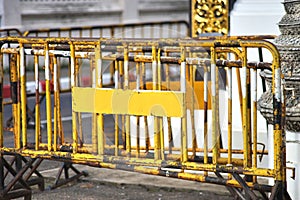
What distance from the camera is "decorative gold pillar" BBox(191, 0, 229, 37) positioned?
8992 millimetres

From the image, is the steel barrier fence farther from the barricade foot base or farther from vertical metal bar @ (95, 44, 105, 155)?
the barricade foot base

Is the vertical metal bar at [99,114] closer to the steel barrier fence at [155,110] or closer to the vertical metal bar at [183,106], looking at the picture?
the steel barrier fence at [155,110]

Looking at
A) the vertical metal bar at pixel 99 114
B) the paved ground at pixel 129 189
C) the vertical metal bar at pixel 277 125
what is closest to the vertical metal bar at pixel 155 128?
the vertical metal bar at pixel 99 114

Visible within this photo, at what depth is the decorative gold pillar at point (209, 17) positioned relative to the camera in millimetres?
8992

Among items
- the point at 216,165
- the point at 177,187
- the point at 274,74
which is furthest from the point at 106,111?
the point at 177,187

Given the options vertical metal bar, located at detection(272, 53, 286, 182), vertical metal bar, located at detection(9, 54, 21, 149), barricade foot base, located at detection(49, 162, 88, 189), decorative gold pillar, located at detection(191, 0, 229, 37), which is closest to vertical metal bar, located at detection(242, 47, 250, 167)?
vertical metal bar, located at detection(272, 53, 286, 182)

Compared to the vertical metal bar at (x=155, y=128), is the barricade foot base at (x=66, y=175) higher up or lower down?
lower down

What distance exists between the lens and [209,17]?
356 inches

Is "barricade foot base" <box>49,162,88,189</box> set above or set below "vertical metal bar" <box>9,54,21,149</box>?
below

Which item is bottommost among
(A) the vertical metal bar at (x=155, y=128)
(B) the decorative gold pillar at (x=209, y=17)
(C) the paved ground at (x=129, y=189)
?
(C) the paved ground at (x=129, y=189)

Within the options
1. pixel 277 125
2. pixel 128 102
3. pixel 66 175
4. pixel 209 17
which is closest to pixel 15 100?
pixel 128 102

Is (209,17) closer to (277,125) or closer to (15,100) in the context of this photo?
(15,100)

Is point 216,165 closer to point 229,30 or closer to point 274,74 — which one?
point 274,74

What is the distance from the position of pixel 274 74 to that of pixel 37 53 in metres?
2.03
